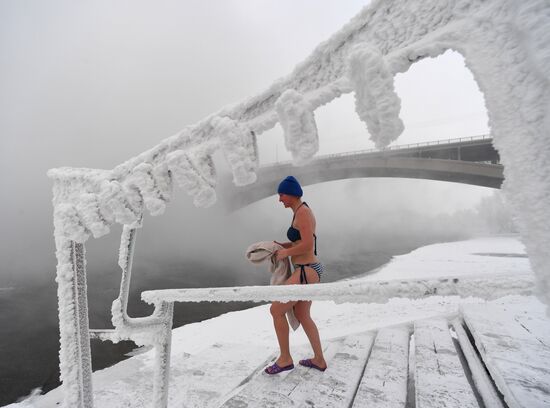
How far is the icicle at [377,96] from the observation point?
823 mm

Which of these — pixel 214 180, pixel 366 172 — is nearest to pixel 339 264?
pixel 366 172

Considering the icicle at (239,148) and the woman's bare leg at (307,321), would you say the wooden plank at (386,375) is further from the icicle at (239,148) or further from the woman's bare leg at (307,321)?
the icicle at (239,148)

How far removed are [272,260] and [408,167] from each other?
1862 cm

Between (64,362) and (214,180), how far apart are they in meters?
1.17

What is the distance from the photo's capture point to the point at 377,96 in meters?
0.83

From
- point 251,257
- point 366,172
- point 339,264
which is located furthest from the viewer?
point 366,172

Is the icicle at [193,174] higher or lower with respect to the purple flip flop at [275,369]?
higher

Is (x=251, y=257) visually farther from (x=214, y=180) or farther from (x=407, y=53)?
(x=407, y=53)

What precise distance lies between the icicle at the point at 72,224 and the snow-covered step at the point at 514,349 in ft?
7.55

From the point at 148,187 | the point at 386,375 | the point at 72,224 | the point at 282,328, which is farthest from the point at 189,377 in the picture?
the point at 148,187

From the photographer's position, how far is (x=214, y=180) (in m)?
1.27

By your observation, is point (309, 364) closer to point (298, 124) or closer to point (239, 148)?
point (239, 148)

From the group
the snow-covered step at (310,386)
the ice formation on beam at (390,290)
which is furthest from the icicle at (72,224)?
the snow-covered step at (310,386)

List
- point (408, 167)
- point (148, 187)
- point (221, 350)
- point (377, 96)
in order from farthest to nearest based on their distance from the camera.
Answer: point (408, 167), point (221, 350), point (148, 187), point (377, 96)
